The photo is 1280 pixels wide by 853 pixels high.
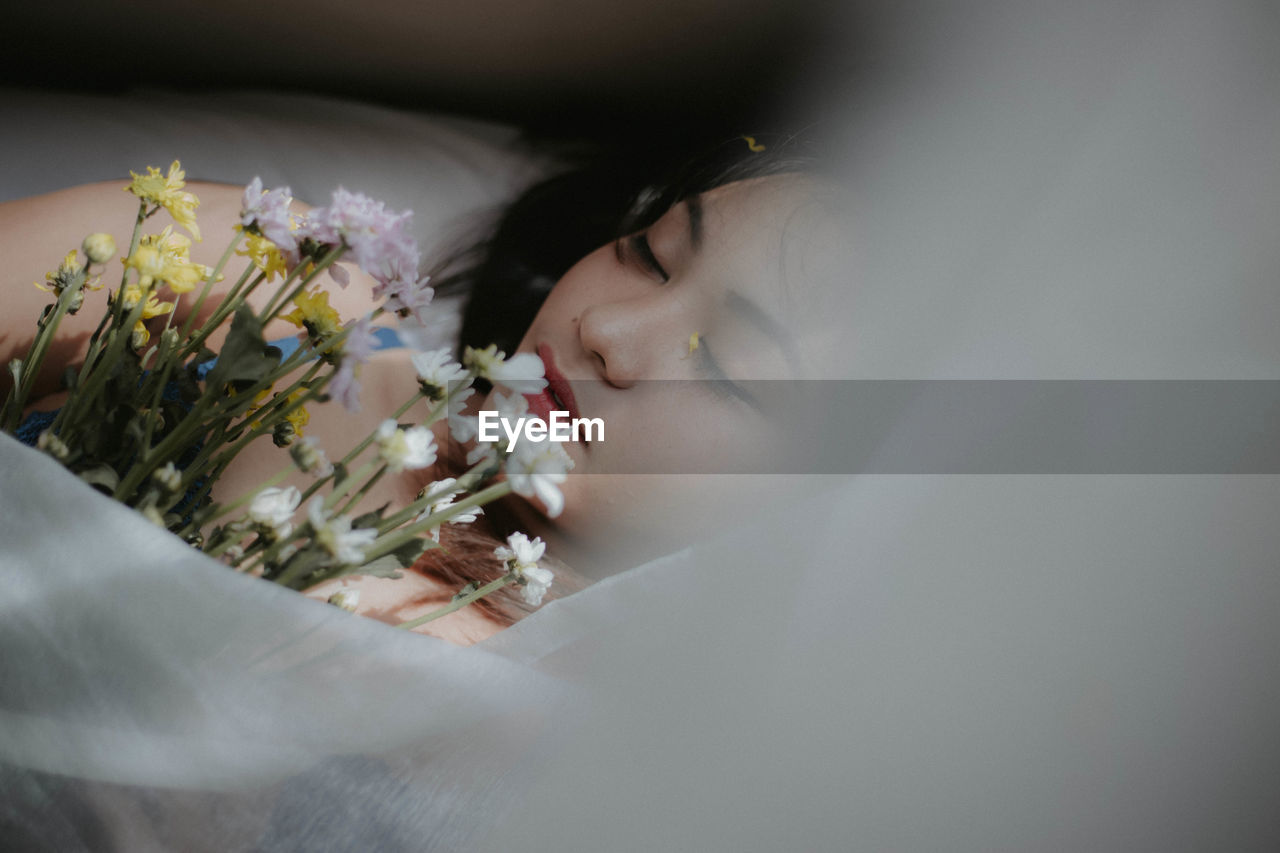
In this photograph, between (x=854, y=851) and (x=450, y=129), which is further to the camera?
(x=450, y=129)

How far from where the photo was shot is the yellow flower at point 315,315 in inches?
11.6

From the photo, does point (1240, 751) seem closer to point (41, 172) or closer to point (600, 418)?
point (600, 418)

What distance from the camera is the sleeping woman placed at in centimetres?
54

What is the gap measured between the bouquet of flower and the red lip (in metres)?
0.26

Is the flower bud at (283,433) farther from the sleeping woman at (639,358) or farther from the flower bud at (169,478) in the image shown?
the sleeping woman at (639,358)

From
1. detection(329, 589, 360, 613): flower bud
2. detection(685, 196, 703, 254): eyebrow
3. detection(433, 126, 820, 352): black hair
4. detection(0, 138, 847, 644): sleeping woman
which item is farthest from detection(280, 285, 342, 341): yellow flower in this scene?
detection(433, 126, 820, 352): black hair

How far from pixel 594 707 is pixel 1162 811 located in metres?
0.28

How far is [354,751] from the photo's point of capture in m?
0.29

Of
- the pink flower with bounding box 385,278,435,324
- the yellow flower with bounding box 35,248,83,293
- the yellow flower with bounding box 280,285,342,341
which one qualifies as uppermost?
the pink flower with bounding box 385,278,435,324

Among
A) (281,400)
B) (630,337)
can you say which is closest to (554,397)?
(630,337)

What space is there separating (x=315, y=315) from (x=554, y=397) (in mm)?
307

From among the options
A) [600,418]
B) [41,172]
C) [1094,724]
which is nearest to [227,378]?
[600,418]

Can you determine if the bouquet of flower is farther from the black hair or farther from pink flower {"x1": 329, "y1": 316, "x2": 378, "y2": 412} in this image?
the black hair

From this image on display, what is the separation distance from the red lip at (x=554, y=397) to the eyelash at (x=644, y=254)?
11cm
